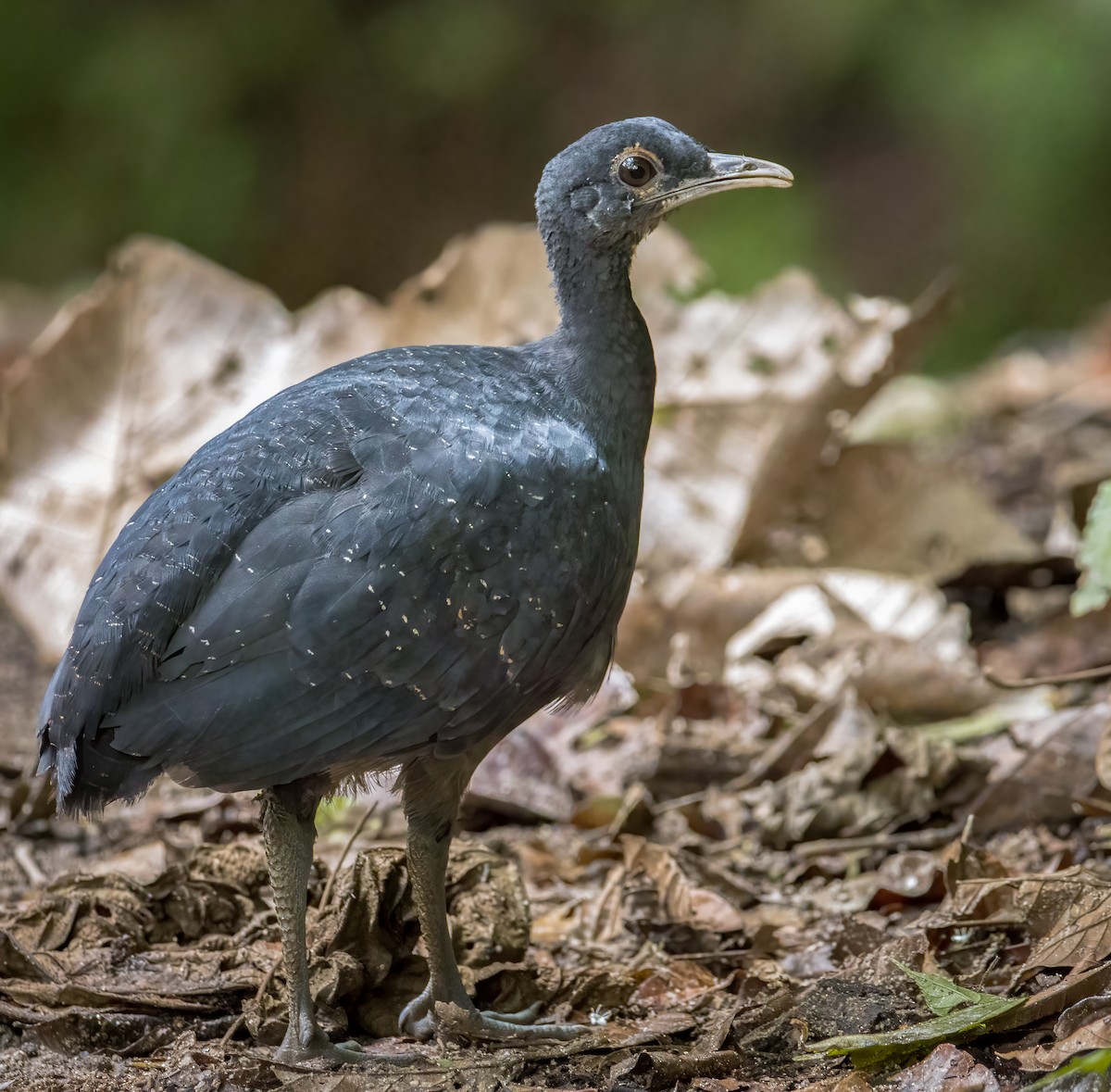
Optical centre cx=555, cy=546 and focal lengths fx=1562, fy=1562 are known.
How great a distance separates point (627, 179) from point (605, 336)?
1.11 feet

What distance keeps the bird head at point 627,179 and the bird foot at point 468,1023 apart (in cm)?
163

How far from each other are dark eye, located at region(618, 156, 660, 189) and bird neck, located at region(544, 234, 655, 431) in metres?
0.15

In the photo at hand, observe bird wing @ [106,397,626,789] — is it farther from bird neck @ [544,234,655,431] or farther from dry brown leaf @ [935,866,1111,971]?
dry brown leaf @ [935,866,1111,971]

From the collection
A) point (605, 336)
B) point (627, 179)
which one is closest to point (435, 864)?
point (605, 336)

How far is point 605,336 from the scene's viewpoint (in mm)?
3371

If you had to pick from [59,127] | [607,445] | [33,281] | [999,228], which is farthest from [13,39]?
[607,445]

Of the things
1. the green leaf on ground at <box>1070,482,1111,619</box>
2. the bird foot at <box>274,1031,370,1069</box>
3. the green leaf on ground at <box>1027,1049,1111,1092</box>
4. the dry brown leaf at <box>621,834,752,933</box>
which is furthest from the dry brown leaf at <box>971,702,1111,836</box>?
the bird foot at <box>274,1031,370,1069</box>

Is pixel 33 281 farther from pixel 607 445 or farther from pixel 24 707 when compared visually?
pixel 607 445

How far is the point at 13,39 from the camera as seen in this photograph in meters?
11.3

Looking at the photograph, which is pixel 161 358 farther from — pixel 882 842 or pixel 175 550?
pixel 882 842

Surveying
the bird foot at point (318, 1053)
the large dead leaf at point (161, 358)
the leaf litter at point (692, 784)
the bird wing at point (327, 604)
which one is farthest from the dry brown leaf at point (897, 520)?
the bird foot at point (318, 1053)

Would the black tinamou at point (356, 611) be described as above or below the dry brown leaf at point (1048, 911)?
above

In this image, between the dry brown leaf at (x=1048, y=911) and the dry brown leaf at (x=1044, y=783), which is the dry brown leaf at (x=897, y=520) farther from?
Result: the dry brown leaf at (x=1048, y=911)

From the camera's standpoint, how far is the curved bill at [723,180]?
3.37 metres
